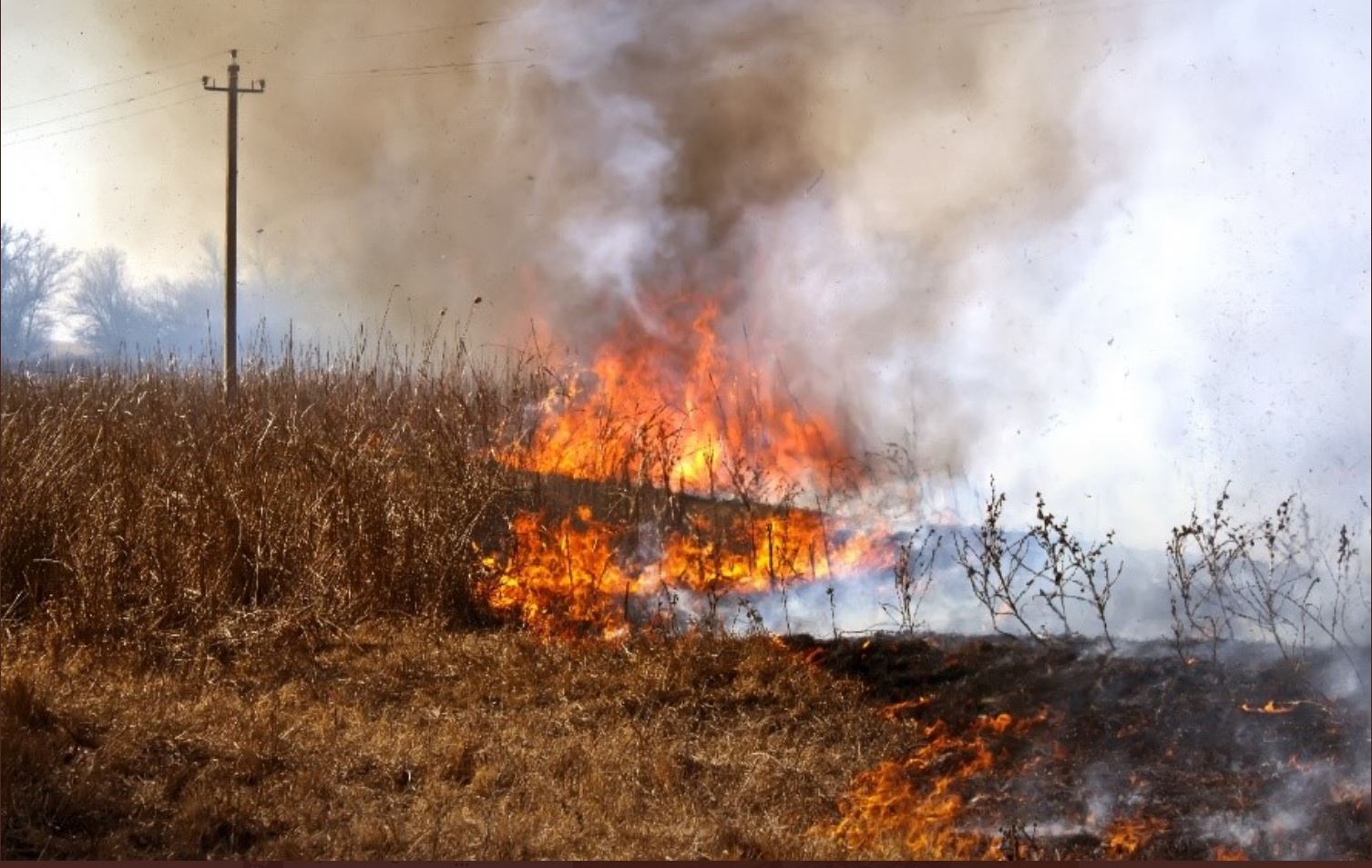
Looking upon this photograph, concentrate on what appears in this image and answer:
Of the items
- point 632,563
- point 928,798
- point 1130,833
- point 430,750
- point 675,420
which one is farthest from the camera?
point 675,420

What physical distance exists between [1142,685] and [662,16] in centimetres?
491

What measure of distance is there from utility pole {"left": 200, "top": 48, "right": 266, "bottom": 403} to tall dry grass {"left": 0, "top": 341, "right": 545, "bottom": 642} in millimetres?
852

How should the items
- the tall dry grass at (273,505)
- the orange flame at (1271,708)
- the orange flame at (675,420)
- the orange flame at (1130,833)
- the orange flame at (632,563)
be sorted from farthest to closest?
the orange flame at (675,420)
the orange flame at (632,563)
the tall dry grass at (273,505)
the orange flame at (1271,708)
the orange flame at (1130,833)

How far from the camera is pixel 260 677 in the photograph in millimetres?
6113

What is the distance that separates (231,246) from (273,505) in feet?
6.37

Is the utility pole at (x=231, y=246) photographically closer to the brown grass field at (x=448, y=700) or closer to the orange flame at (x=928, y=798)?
the brown grass field at (x=448, y=700)

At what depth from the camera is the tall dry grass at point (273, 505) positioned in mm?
6773

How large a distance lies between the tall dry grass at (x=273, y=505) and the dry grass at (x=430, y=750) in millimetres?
415

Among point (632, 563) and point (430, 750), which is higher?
point (632, 563)

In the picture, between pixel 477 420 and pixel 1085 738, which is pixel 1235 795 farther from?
pixel 477 420

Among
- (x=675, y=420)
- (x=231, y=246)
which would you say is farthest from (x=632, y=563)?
(x=231, y=246)

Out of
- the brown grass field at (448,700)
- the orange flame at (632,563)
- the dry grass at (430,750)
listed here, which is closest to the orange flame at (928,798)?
the brown grass field at (448,700)

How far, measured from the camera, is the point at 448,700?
19.2 feet

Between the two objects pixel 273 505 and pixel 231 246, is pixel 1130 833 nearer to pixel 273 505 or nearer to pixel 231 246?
pixel 273 505
